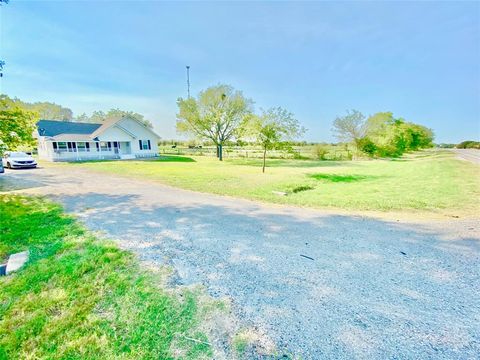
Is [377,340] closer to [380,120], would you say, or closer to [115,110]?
[380,120]

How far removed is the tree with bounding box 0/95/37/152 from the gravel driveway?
4.55m

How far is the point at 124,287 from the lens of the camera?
2920 millimetres

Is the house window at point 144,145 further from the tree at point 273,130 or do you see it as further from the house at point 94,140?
the tree at point 273,130

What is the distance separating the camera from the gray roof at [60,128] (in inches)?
1003

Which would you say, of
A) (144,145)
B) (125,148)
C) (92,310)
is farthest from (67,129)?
(92,310)

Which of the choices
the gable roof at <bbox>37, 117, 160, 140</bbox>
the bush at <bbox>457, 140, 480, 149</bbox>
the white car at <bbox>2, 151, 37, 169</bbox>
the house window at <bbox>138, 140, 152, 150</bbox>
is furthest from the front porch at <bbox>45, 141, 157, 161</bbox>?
the bush at <bbox>457, 140, 480, 149</bbox>

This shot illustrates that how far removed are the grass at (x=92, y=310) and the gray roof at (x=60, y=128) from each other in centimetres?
2848

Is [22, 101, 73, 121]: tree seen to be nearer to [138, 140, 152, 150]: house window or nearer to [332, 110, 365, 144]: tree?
[138, 140, 152, 150]: house window

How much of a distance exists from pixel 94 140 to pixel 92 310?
29973 mm

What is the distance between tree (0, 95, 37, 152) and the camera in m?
7.63

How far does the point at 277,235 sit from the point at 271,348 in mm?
2747

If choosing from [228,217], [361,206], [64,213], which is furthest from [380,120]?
[64,213]

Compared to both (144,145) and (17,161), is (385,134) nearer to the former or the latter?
(144,145)

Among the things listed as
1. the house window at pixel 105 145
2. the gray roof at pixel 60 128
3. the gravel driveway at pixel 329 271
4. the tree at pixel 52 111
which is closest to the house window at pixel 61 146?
the gray roof at pixel 60 128
